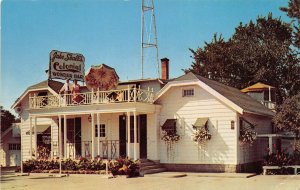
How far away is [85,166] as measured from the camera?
23.2 m

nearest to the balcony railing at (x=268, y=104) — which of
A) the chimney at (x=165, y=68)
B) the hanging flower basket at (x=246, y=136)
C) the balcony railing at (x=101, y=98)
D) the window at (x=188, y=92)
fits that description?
the chimney at (x=165, y=68)

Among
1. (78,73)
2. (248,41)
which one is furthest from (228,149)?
(248,41)

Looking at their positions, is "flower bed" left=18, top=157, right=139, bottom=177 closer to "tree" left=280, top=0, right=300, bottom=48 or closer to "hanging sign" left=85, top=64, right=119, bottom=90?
"hanging sign" left=85, top=64, right=119, bottom=90

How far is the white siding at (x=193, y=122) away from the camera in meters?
22.4

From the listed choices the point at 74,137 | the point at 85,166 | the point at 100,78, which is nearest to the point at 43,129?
the point at 74,137

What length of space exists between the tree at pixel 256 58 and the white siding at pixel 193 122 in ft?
75.5

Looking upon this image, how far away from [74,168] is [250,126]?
991cm

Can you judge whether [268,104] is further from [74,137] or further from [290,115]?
[74,137]

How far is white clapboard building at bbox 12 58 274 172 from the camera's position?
73.8 ft

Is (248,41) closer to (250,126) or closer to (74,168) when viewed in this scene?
(250,126)

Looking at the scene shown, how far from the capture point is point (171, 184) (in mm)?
17484

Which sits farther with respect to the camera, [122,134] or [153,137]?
[122,134]

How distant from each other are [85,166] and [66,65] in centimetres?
682

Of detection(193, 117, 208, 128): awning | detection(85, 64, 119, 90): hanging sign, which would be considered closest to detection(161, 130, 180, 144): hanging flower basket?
detection(193, 117, 208, 128): awning
